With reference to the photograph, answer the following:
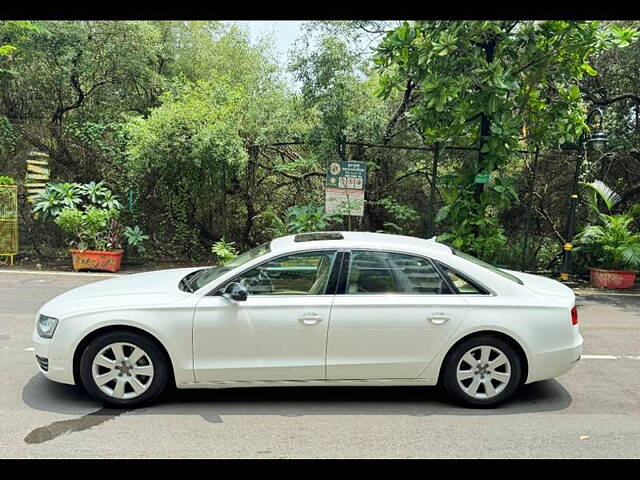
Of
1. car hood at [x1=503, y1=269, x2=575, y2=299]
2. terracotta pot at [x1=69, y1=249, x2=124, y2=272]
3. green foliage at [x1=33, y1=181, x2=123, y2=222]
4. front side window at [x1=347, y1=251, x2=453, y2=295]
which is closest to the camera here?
front side window at [x1=347, y1=251, x2=453, y2=295]

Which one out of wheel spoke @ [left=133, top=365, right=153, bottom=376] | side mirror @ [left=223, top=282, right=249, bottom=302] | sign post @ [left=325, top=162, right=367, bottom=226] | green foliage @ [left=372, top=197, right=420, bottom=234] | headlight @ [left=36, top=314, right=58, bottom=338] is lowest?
wheel spoke @ [left=133, top=365, right=153, bottom=376]

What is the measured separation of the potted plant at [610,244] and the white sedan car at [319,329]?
6.71m

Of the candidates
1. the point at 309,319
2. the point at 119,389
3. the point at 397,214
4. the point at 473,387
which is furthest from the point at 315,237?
the point at 397,214

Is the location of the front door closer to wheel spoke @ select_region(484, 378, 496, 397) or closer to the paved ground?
the paved ground

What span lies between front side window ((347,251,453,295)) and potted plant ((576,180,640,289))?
7.29 metres

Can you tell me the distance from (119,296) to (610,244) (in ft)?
31.8

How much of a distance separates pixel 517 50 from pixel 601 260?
15.7 feet

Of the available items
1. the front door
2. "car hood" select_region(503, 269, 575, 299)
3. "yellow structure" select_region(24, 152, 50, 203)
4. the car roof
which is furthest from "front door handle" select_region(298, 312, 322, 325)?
"yellow structure" select_region(24, 152, 50, 203)

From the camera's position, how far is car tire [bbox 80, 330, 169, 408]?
13.8ft

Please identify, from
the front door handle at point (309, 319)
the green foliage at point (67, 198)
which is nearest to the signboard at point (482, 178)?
the front door handle at point (309, 319)

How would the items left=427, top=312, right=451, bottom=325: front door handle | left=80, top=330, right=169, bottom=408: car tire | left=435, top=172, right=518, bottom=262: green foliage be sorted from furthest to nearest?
left=435, top=172, right=518, bottom=262: green foliage
left=427, top=312, right=451, bottom=325: front door handle
left=80, top=330, right=169, bottom=408: car tire

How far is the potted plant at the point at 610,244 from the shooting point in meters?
10.2

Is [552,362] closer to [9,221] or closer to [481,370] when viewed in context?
[481,370]

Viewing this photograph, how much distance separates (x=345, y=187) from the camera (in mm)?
10359
